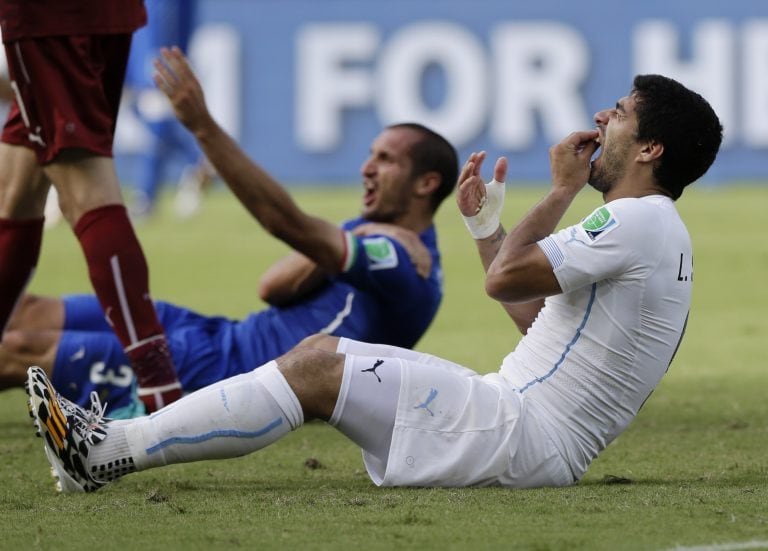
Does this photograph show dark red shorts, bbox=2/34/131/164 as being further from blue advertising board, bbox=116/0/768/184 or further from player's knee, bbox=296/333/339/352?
blue advertising board, bbox=116/0/768/184

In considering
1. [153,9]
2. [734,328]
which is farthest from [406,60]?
[734,328]

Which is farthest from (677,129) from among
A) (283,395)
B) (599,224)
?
(283,395)

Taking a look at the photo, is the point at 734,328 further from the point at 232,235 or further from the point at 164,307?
the point at 232,235

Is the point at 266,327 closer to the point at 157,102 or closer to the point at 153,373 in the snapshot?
the point at 153,373

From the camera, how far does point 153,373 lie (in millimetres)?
4410

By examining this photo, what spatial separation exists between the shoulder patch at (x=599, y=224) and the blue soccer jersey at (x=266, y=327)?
1362mm

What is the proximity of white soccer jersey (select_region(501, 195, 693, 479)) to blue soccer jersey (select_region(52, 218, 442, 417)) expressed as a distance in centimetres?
123

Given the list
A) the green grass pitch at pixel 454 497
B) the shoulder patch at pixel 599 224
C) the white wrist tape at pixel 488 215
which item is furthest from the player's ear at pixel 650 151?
the green grass pitch at pixel 454 497

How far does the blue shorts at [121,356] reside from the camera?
496 cm

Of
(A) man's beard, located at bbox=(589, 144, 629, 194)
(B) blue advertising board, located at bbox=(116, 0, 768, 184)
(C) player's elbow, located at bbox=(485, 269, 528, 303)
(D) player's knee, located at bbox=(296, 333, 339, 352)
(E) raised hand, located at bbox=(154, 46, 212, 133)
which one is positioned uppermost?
(E) raised hand, located at bbox=(154, 46, 212, 133)

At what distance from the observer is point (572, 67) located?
790 inches

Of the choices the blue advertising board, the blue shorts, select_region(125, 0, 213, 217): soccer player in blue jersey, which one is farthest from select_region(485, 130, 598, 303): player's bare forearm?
the blue advertising board

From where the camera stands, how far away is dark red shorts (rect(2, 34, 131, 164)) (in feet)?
14.6

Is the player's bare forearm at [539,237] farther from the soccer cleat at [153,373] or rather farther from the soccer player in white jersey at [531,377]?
the soccer cleat at [153,373]
